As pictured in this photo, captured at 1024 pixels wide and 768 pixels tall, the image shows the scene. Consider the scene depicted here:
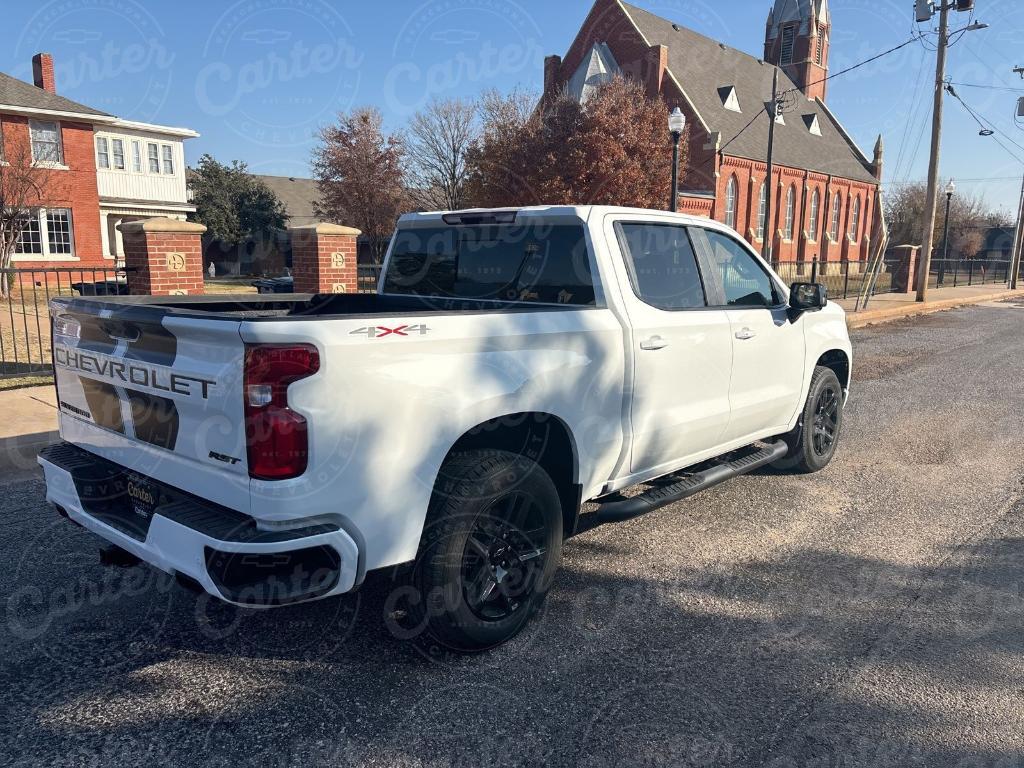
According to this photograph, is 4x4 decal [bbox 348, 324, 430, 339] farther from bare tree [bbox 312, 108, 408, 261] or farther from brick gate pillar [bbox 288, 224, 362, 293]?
bare tree [bbox 312, 108, 408, 261]

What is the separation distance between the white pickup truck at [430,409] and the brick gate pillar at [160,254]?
5.27m

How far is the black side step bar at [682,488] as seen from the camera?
394 centimetres

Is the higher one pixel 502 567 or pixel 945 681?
pixel 502 567

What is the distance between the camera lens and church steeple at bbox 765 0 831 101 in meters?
55.4

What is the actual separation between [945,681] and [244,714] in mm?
2833

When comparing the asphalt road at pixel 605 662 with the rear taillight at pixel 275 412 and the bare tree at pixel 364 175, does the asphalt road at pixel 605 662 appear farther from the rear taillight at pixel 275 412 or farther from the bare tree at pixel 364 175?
the bare tree at pixel 364 175

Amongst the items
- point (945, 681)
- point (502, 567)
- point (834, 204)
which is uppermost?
point (834, 204)

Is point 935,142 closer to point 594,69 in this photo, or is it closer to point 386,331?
point 594,69

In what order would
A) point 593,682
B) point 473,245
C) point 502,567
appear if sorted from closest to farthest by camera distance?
point 593,682 → point 502,567 → point 473,245

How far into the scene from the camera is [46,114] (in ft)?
91.7

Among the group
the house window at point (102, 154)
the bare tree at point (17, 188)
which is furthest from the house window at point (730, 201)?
the bare tree at point (17, 188)

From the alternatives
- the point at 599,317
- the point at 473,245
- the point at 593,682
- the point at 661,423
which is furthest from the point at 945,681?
the point at 473,245

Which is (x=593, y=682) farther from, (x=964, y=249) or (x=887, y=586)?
(x=964, y=249)

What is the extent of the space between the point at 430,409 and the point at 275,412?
59 centimetres
